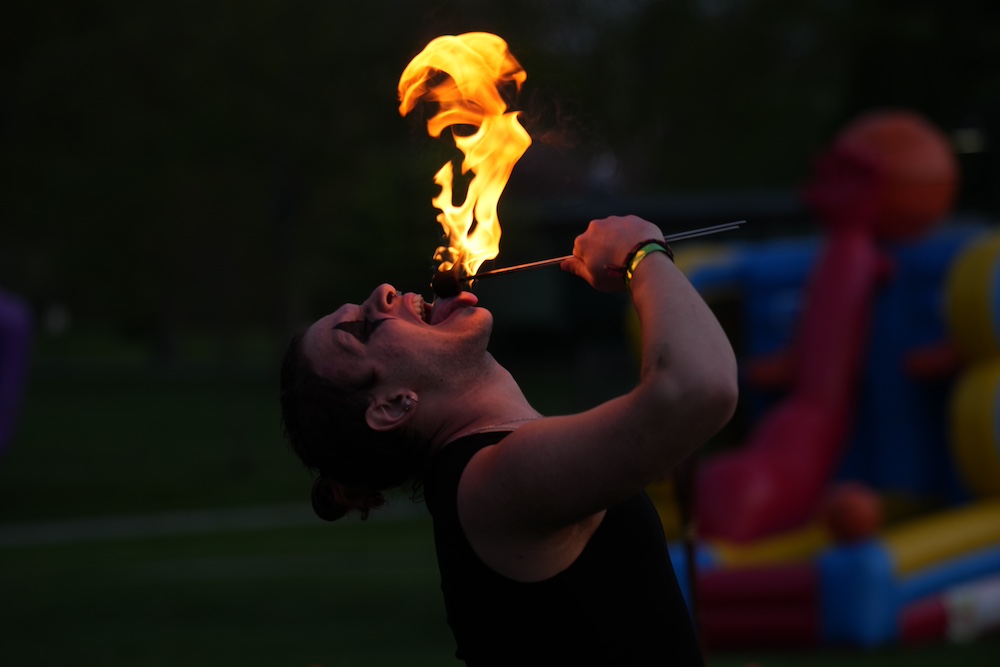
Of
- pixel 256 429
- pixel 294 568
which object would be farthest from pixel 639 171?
pixel 294 568

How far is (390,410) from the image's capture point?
2414mm

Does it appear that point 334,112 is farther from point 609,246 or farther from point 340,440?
point 609,246

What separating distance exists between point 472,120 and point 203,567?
32.7 feet

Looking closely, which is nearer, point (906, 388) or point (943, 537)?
point (943, 537)

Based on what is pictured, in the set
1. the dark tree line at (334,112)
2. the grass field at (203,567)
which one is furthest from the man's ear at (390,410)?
the dark tree line at (334,112)

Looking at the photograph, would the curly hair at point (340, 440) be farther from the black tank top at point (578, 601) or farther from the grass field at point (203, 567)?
the grass field at point (203, 567)

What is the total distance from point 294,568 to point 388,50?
60.0 ft

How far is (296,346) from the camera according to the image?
2525 millimetres

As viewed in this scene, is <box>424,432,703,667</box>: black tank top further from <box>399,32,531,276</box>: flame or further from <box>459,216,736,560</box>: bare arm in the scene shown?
<box>399,32,531,276</box>: flame

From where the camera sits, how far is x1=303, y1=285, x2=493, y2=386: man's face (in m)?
2.43

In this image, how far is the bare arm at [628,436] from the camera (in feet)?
6.59

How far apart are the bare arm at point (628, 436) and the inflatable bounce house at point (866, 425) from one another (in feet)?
17.0

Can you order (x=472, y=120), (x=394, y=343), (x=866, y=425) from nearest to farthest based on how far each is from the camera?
1. (x=394, y=343)
2. (x=472, y=120)
3. (x=866, y=425)

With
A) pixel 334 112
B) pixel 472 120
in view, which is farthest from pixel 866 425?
pixel 334 112
